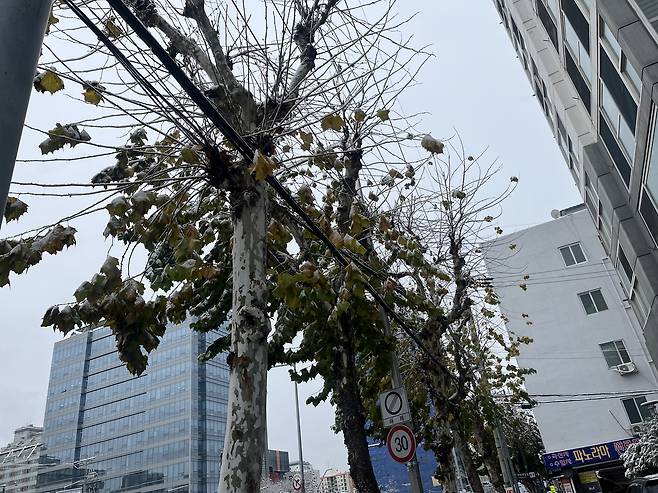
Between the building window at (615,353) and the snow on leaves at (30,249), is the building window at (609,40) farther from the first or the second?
the building window at (615,353)

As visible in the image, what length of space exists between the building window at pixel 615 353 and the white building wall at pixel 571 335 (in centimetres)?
21

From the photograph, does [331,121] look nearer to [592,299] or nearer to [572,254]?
[592,299]

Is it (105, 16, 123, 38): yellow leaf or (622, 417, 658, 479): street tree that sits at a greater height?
(105, 16, 123, 38): yellow leaf

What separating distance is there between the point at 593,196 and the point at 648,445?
8.37m

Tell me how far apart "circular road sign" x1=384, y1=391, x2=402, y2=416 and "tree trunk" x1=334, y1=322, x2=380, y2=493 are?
0.55 metres

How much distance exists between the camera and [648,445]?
1542cm

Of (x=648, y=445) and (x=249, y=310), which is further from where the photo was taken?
(x=648, y=445)

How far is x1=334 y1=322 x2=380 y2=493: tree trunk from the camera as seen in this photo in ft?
22.9

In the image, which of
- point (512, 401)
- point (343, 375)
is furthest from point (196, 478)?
point (343, 375)

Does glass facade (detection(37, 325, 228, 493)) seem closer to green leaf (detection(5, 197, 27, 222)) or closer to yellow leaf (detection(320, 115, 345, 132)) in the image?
green leaf (detection(5, 197, 27, 222))

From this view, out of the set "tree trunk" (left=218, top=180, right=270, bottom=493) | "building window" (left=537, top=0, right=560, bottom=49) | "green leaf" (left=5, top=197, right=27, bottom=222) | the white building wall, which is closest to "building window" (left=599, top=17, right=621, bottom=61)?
"building window" (left=537, top=0, right=560, bottom=49)

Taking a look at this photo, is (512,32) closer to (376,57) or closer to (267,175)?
(376,57)

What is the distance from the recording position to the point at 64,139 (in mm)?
4785

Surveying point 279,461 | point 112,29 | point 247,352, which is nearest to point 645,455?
point 247,352
